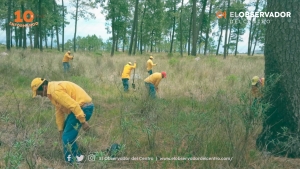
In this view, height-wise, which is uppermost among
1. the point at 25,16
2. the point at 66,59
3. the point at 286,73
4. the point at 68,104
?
the point at 25,16

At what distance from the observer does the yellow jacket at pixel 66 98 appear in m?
3.64

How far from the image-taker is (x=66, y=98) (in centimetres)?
366

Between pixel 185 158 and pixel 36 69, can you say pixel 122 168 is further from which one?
pixel 36 69

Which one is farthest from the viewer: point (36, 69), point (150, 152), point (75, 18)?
point (75, 18)

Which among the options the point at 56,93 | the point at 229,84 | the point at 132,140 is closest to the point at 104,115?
the point at 132,140

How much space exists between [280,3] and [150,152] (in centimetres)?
301

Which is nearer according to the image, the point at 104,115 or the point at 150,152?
the point at 150,152

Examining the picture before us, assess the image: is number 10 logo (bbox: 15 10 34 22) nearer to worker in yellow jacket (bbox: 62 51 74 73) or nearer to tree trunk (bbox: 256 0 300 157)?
worker in yellow jacket (bbox: 62 51 74 73)

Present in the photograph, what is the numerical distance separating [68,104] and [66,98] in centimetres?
10

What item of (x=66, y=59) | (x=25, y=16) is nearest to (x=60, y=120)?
(x=66, y=59)

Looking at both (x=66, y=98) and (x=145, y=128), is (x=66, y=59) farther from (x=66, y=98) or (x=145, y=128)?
(x=145, y=128)

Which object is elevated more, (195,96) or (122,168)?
(195,96)

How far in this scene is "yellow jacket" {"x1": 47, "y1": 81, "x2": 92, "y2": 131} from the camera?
3.64m

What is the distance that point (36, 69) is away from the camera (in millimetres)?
10117
